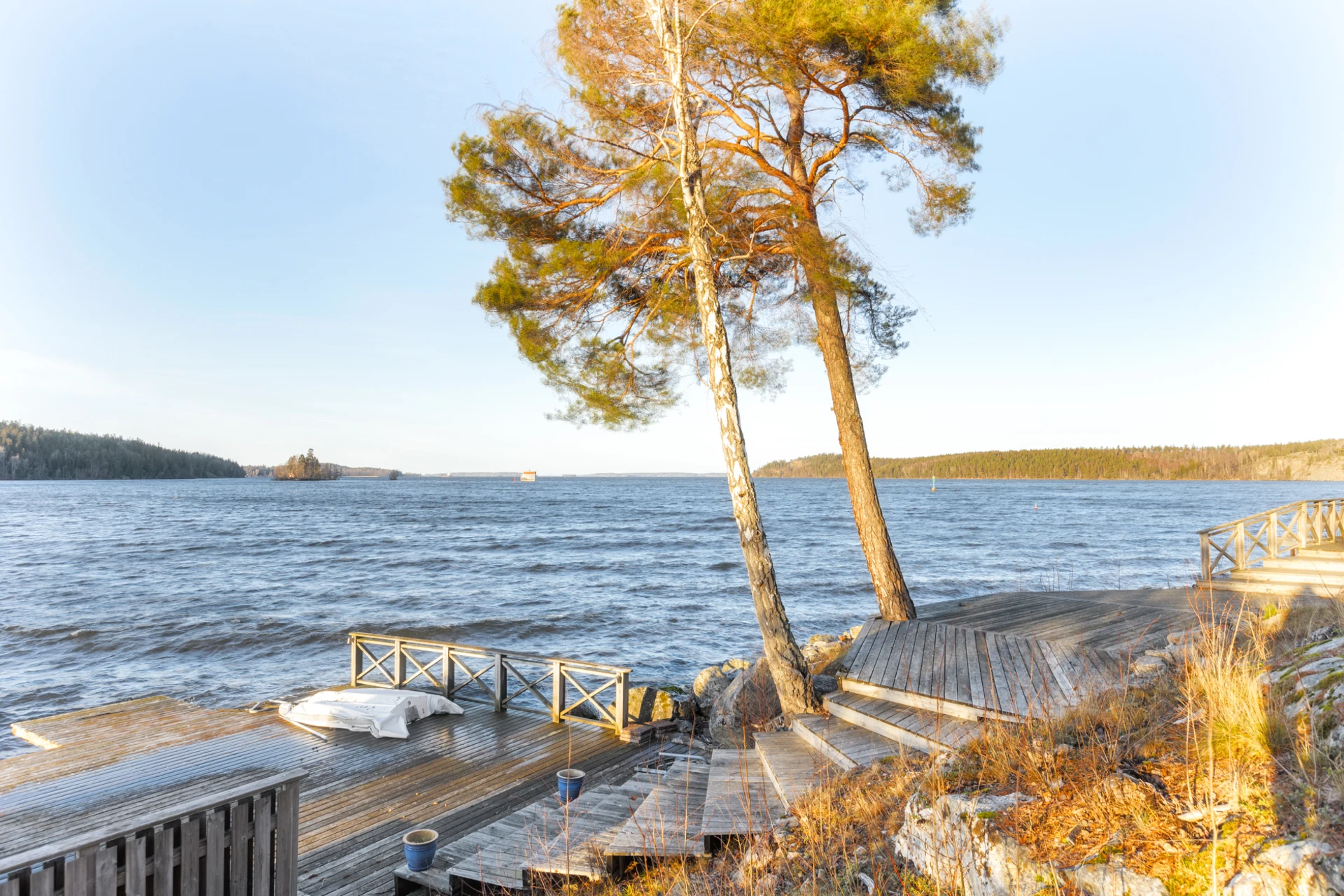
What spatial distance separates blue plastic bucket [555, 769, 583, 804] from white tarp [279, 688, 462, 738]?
122 inches

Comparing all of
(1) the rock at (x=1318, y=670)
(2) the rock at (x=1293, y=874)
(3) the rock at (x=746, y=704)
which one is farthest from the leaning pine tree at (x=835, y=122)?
(2) the rock at (x=1293, y=874)

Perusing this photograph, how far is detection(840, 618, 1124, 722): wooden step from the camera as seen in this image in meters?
5.75

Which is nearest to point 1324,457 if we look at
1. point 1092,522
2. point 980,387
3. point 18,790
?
point 1092,522

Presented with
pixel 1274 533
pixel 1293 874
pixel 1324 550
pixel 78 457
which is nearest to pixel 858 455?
pixel 1293 874

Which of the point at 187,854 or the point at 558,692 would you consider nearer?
the point at 187,854

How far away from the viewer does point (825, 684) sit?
7906 millimetres

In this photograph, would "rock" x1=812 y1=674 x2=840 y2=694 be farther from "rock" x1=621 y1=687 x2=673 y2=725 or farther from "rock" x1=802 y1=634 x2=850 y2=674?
"rock" x1=621 y1=687 x2=673 y2=725

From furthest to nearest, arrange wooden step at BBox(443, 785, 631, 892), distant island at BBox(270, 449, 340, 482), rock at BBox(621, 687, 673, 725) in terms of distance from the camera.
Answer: distant island at BBox(270, 449, 340, 482) < rock at BBox(621, 687, 673, 725) < wooden step at BBox(443, 785, 631, 892)

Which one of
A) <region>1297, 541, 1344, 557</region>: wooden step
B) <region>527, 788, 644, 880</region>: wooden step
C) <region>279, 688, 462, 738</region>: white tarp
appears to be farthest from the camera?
<region>1297, 541, 1344, 557</region>: wooden step

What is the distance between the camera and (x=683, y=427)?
979 cm

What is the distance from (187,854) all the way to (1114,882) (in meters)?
4.09

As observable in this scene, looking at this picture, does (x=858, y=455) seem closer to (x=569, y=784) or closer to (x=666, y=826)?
(x=569, y=784)

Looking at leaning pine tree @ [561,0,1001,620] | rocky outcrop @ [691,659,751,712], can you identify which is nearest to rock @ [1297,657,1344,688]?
leaning pine tree @ [561,0,1001,620]

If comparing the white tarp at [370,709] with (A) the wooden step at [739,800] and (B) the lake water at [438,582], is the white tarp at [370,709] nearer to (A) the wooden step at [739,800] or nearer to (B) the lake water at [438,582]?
(A) the wooden step at [739,800]
